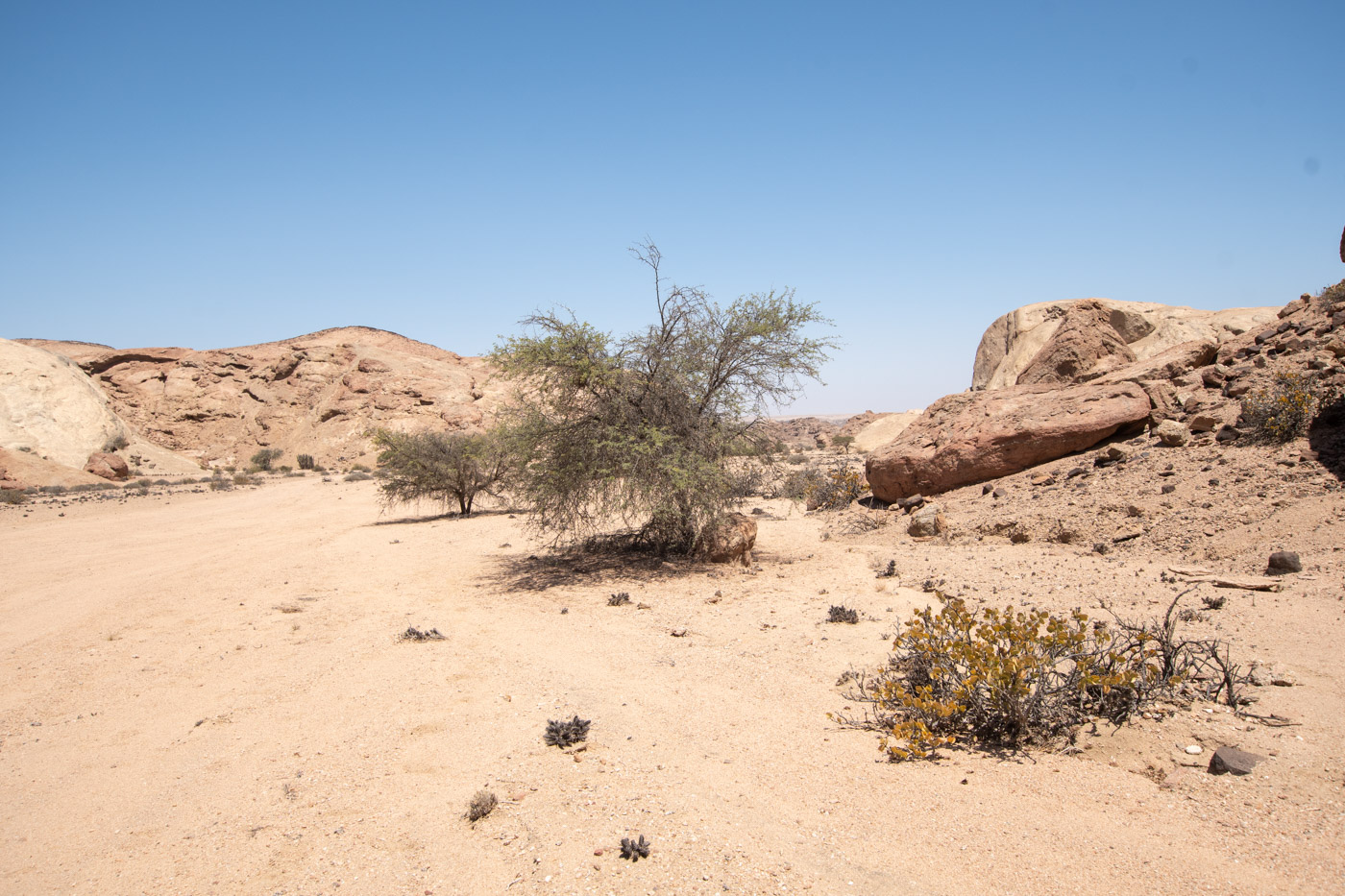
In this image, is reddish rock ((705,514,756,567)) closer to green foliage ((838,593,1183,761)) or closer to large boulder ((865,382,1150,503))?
large boulder ((865,382,1150,503))

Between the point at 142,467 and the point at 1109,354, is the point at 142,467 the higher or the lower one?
the lower one

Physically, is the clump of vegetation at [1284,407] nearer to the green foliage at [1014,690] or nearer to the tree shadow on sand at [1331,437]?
the tree shadow on sand at [1331,437]

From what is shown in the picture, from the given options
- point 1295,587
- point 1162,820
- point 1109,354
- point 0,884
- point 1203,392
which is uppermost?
point 1109,354

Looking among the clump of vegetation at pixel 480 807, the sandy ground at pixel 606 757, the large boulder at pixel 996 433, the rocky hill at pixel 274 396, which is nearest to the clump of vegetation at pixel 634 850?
the sandy ground at pixel 606 757

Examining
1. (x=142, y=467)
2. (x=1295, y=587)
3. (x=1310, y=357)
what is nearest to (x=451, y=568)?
(x=1295, y=587)

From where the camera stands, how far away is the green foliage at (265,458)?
31602mm

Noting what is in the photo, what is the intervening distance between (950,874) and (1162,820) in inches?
43.1

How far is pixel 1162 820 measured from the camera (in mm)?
3125

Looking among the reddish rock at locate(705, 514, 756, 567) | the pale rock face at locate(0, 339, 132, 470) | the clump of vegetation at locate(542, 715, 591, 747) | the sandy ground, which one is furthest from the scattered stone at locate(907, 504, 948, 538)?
the pale rock face at locate(0, 339, 132, 470)

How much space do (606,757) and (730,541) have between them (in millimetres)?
5915

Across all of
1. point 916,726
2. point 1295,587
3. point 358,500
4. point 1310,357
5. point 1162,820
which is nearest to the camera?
point 1162,820

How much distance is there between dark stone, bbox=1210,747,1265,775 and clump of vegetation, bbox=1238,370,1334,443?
7.14 m

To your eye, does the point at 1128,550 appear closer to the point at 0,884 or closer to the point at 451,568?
the point at 451,568

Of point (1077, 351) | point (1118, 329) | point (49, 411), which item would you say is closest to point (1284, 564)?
point (1077, 351)
